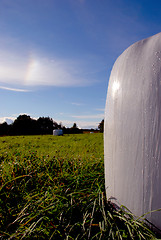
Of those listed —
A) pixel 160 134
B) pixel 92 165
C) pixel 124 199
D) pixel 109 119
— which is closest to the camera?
pixel 160 134

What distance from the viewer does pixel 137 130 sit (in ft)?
5.50

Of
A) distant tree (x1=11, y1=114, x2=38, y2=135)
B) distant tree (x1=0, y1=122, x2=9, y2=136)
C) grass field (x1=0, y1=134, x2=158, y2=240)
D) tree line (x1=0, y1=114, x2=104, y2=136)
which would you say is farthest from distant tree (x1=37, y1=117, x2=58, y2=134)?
grass field (x1=0, y1=134, x2=158, y2=240)

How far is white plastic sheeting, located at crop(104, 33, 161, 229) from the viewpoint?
5.26 feet

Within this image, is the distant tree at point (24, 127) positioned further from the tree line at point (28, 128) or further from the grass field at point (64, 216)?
the grass field at point (64, 216)

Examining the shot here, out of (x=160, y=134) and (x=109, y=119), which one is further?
(x=109, y=119)

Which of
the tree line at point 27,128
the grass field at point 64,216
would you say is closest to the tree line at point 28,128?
Answer: the tree line at point 27,128

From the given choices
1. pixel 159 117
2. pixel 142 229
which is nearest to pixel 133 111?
pixel 159 117

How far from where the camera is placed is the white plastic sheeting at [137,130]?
1.60 meters

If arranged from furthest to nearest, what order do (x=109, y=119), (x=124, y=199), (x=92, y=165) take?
(x=92, y=165) < (x=109, y=119) < (x=124, y=199)

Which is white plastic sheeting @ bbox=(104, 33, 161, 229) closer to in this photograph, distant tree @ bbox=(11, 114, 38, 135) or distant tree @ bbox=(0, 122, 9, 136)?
distant tree @ bbox=(0, 122, 9, 136)

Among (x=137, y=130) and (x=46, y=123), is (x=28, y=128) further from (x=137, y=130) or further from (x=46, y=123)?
(x=137, y=130)

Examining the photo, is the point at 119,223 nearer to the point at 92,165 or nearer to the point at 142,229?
the point at 142,229

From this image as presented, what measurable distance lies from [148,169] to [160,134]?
31 centimetres

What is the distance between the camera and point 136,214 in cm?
174
